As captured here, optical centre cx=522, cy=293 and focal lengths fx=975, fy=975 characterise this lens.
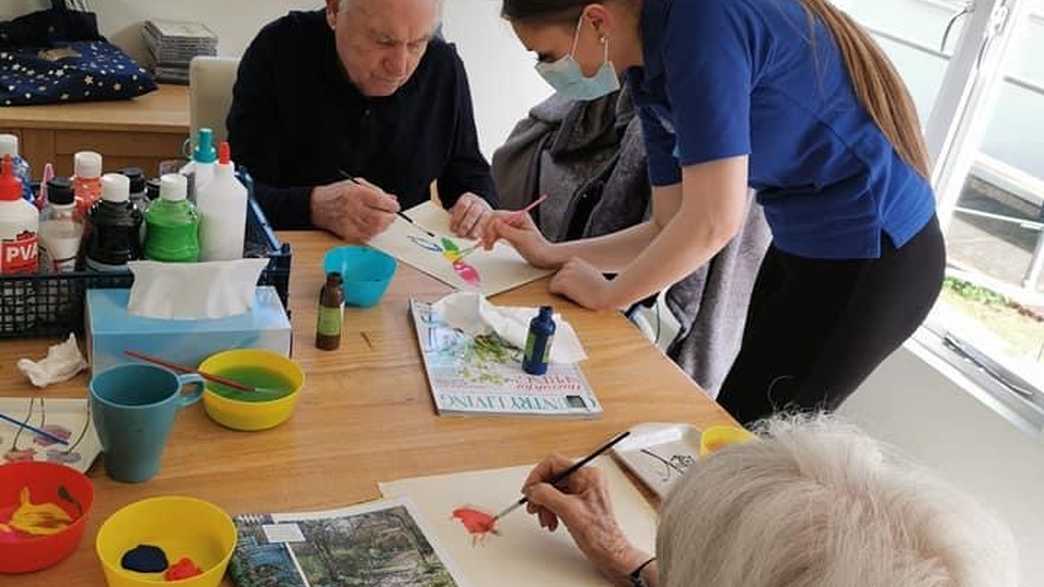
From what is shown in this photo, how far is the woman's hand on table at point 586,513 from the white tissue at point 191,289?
0.47m

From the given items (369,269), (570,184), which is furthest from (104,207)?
(570,184)

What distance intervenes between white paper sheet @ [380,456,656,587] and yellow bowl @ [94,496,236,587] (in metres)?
0.20

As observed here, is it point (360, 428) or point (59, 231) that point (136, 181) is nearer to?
point (59, 231)

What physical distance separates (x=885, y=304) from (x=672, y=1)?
627 mm

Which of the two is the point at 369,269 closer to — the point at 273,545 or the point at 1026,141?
the point at 273,545

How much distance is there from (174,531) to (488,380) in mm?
518

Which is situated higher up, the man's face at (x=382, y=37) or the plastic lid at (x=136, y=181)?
the man's face at (x=382, y=37)

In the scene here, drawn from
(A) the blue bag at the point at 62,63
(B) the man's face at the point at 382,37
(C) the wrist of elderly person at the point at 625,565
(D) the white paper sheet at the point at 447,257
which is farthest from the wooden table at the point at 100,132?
(C) the wrist of elderly person at the point at 625,565

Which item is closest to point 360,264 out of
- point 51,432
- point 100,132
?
point 51,432

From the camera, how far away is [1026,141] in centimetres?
239

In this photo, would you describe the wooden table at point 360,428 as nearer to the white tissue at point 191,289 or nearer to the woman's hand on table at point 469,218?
the white tissue at point 191,289

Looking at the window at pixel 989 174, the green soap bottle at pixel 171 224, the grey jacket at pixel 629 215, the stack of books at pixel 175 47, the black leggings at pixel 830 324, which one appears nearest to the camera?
the green soap bottle at pixel 171 224

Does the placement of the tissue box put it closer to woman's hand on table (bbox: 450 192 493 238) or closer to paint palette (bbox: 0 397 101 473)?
paint palette (bbox: 0 397 101 473)

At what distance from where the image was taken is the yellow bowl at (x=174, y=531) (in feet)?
3.06
